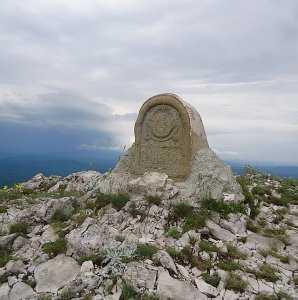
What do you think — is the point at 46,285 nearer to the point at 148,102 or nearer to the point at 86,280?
the point at 86,280

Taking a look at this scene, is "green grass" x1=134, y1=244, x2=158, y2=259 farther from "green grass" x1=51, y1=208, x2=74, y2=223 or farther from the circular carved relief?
the circular carved relief

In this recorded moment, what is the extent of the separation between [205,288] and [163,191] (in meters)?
5.32

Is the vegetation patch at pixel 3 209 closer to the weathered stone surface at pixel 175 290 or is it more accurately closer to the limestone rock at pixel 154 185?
the limestone rock at pixel 154 185

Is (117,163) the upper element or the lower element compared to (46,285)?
upper

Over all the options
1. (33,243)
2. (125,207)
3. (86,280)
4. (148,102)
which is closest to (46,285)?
(86,280)

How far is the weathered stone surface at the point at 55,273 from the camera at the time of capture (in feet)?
35.4

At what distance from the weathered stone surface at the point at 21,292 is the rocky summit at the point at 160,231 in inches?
1.0

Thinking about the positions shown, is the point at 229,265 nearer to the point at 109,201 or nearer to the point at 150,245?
the point at 150,245

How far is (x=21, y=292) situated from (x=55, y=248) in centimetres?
178

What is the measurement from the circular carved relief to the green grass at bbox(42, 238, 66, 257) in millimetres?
6018

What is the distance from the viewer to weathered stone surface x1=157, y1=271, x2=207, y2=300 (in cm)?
980

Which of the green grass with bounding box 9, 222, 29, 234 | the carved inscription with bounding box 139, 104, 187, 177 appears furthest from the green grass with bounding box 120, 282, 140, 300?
the carved inscription with bounding box 139, 104, 187, 177

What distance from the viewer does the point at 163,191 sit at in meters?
15.2

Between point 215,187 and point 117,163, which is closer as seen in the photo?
point 215,187
